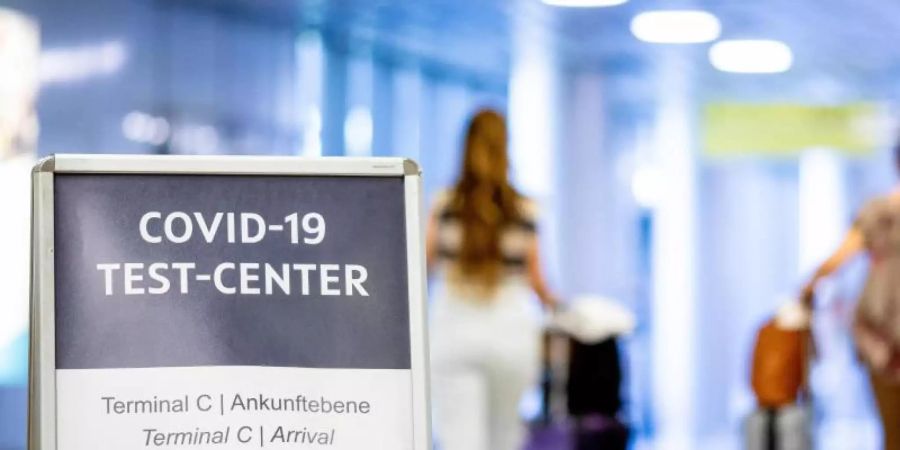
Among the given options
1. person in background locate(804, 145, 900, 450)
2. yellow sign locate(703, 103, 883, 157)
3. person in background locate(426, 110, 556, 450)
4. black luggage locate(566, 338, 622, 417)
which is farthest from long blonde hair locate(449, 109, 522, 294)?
yellow sign locate(703, 103, 883, 157)

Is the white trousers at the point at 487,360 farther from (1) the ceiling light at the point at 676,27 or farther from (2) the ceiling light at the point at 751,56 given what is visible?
(2) the ceiling light at the point at 751,56

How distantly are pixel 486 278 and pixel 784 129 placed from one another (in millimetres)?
6389

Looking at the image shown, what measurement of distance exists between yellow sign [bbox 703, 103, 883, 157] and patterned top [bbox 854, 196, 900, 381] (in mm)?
5591

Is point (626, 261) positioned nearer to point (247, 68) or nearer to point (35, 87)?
point (247, 68)

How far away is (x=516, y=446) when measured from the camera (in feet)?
20.9

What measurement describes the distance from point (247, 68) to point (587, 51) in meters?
3.21

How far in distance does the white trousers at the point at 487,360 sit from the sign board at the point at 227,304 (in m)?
3.75

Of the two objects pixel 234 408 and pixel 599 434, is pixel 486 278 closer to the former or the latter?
pixel 599 434

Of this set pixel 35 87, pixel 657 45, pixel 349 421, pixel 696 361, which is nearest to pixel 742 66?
pixel 657 45

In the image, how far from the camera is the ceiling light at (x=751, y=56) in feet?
38.8

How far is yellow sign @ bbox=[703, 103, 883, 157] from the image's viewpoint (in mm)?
12109

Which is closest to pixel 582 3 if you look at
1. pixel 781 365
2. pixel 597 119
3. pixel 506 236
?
pixel 781 365

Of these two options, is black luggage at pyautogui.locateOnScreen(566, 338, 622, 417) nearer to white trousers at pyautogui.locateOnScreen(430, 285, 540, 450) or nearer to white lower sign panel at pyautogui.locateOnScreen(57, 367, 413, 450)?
white trousers at pyautogui.locateOnScreen(430, 285, 540, 450)

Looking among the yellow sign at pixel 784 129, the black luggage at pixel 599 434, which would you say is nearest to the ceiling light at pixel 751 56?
the yellow sign at pixel 784 129
